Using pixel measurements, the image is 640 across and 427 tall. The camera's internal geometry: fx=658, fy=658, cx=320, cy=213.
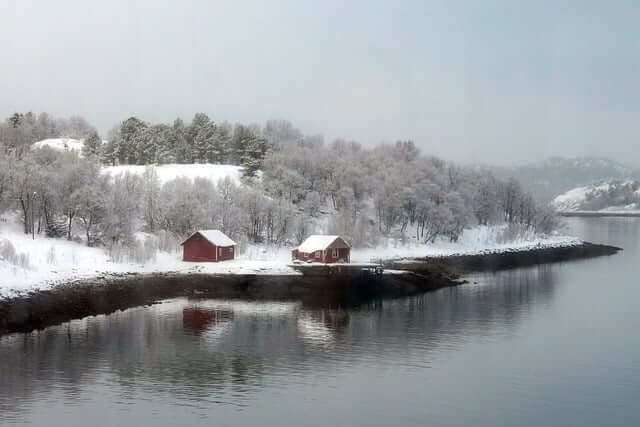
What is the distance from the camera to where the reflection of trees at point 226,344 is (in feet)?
116

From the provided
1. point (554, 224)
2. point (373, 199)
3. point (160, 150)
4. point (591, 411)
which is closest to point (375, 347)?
point (591, 411)

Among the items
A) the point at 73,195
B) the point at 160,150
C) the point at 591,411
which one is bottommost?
the point at 591,411

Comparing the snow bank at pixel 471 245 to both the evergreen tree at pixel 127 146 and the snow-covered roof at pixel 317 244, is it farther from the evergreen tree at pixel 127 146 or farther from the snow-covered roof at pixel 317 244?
the evergreen tree at pixel 127 146

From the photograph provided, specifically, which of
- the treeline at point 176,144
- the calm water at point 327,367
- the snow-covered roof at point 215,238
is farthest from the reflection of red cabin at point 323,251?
the treeline at point 176,144

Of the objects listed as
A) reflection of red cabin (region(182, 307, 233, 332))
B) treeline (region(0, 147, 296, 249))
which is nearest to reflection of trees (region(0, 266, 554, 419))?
reflection of red cabin (region(182, 307, 233, 332))

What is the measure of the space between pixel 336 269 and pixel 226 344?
95.5 feet

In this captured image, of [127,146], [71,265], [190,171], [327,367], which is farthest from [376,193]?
[327,367]

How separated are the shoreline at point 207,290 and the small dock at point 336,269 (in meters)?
0.67

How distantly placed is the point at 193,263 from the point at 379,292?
21101 mm

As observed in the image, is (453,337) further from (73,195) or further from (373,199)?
(373,199)

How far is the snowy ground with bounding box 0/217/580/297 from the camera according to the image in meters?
54.9

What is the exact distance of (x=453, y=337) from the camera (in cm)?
4781

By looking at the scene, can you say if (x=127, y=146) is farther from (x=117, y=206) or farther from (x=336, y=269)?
(x=336, y=269)

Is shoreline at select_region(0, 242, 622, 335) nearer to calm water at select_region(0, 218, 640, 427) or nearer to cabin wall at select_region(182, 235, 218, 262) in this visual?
calm water at select_region(0, 218, 640, 427)
